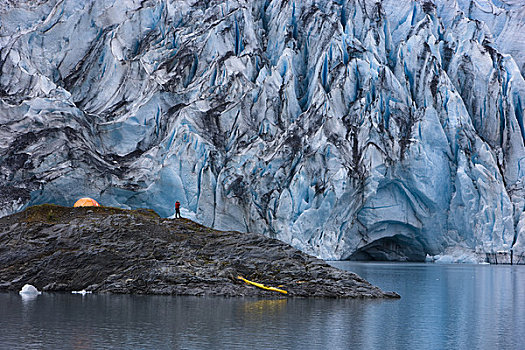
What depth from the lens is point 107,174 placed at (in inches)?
1363

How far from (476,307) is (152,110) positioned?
87.4 ft

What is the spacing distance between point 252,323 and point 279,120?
28.9m

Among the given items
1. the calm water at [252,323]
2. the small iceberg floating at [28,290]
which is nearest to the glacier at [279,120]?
the small iceberg floating at [28,290]

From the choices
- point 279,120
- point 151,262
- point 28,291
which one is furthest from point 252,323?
point 279,120

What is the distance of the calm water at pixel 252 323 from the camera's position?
1026 centimetres

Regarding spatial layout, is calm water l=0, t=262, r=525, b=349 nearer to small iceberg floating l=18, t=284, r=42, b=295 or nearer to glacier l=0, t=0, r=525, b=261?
small iceberg floating l=18, t=284, r=42, b=295

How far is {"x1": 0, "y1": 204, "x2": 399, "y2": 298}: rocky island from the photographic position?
59.5 feet

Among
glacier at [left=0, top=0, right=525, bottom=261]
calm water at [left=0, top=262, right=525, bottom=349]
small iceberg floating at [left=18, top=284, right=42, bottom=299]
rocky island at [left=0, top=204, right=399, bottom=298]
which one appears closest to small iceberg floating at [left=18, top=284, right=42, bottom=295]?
small iceberg floating at [left=18, top=284, right=42, bottom=299]

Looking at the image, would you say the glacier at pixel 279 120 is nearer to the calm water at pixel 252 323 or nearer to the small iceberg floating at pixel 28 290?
the small iceberg floating at pixel 28 290

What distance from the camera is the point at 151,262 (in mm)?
18500

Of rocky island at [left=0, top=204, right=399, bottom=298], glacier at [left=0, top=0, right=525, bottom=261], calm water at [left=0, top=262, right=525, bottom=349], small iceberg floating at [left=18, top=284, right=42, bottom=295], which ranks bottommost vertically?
calm water at [left=0, top=262, right=525, bottom=349]

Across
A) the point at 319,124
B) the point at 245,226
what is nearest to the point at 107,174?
the point at 245,226

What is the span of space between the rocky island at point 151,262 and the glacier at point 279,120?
43.2ft

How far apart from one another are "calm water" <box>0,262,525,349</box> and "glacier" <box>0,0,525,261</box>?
18.3m
